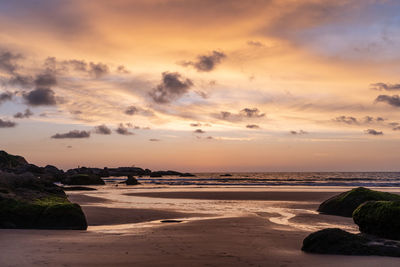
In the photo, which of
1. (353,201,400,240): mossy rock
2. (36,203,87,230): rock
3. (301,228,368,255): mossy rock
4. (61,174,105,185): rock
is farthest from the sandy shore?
(61,174,105,185): rock

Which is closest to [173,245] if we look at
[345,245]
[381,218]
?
[345,245]

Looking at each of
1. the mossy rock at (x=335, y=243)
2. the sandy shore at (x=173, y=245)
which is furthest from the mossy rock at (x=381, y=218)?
the sandy shore at (x=173, y=245)

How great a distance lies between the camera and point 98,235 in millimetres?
12867

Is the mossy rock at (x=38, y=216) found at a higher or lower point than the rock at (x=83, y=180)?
higher

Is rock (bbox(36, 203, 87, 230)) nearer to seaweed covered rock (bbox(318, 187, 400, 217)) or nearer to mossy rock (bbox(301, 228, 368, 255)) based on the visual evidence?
mossy rock (bbox(301, 228, 368, 255))

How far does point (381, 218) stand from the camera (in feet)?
39.3

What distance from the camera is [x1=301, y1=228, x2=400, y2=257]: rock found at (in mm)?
9711

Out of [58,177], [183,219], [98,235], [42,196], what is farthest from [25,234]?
[58,177]

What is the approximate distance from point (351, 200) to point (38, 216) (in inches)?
632

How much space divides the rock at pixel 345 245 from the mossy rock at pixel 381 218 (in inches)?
66.7

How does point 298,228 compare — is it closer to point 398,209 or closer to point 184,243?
point 398,209

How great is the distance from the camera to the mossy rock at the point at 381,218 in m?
11.7

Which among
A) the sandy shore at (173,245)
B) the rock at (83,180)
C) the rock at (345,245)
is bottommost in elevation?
the rock at (83,180)

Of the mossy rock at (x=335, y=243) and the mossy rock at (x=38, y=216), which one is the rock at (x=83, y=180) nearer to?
the mossy rock at (x=38, y=216)
